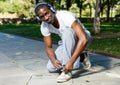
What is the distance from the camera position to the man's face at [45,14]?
548 cm

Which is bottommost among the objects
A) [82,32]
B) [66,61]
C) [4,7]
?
[4,7]

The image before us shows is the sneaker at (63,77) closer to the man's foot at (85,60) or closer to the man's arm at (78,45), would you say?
the man's arm at (78,45)

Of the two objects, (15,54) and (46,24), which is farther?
(15,54)

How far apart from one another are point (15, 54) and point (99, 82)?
482 cm

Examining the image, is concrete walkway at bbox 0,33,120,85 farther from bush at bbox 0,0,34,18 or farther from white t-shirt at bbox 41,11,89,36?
bush at bbox 0,0,34,18

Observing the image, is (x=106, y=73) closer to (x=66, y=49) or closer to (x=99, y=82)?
(x=99, y=82)

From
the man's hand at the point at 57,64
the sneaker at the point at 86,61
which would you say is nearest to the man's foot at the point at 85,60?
the sneaker at the point at 86,61

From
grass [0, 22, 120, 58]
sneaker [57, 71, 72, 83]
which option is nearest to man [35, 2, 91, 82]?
sneaker [57, 71, 72, 83]

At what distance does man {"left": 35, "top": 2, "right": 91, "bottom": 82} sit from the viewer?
5.42 metres

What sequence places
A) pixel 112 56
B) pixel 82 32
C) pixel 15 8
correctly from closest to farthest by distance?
pixel 82 32
pixel 112 56
pixel 15 8

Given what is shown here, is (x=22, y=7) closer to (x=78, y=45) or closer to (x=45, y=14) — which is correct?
(x=45, y=14)

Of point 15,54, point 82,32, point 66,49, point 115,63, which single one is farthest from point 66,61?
point 15,54

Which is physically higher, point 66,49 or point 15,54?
point 66,49

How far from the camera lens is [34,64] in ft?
26.7
